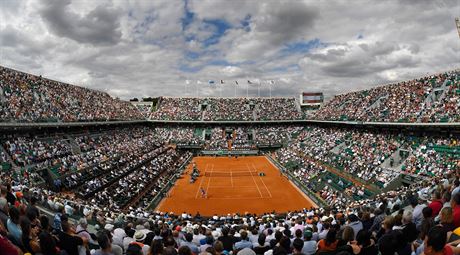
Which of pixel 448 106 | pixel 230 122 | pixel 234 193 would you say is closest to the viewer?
pixel 448 106

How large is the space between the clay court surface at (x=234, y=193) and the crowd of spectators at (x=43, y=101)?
16.4 metres

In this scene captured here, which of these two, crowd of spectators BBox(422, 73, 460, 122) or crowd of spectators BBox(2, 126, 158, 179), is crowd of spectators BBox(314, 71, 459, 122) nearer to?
crowd of spectators BBox(422, 73, 460, 122)

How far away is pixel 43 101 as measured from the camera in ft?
122

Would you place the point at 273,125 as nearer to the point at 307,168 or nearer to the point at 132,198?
the point at 307,168

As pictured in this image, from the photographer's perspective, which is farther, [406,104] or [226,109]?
[226,109]

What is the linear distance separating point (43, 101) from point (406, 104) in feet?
152

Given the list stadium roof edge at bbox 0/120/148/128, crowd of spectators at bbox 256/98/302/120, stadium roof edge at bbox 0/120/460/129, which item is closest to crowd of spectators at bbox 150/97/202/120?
stadium roof edge at bbox 0/120/460/129

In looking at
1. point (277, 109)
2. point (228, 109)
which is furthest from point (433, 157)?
point (228, 109)

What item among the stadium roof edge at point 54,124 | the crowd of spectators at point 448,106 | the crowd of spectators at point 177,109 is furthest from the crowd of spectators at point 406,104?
the stadium roof edge at point 54,124

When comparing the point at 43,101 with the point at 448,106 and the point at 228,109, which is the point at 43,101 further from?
the point at 228,109

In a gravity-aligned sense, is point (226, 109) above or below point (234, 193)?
above

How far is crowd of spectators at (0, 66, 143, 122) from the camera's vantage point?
30433 millimetres

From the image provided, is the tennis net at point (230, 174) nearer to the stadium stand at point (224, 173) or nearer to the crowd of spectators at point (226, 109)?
the stadium stand at point (224, 173)

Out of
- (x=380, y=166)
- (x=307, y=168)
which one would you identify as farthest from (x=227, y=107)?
(x=380, y=166)
